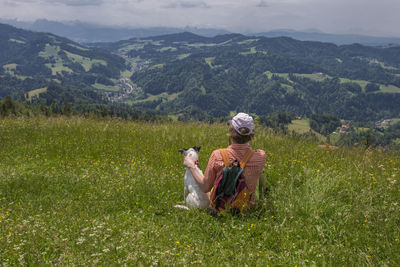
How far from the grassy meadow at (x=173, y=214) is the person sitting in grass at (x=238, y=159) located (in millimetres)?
555

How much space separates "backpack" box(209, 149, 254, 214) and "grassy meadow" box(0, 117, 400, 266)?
27 centimetres

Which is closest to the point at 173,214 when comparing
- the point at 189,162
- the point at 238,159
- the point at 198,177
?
the point at 198,177

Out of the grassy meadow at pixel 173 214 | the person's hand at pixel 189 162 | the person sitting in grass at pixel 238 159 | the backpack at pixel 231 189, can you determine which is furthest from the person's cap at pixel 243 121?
the grassy meadow at pixel 173 214

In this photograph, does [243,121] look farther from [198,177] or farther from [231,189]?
[198,177]

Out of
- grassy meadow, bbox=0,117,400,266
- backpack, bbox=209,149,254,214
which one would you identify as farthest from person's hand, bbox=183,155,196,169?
grassy meadow, bbox=0,117,400,266

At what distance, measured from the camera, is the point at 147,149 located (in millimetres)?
9758

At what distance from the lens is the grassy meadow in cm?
385

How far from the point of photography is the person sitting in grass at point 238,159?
4902 millimetres

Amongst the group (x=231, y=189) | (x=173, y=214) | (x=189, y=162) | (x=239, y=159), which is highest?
(x=239, y=159)

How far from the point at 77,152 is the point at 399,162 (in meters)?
10.8

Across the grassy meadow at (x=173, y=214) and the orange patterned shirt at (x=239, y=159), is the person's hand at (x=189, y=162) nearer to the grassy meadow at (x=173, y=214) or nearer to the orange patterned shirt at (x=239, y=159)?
the orange patterned shirt at (x=239, y=159)

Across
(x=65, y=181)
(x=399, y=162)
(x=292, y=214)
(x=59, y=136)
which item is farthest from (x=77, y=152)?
(x=399, y=162)

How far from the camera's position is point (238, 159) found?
5.09 metres

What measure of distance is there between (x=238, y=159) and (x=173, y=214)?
5.89 ft
